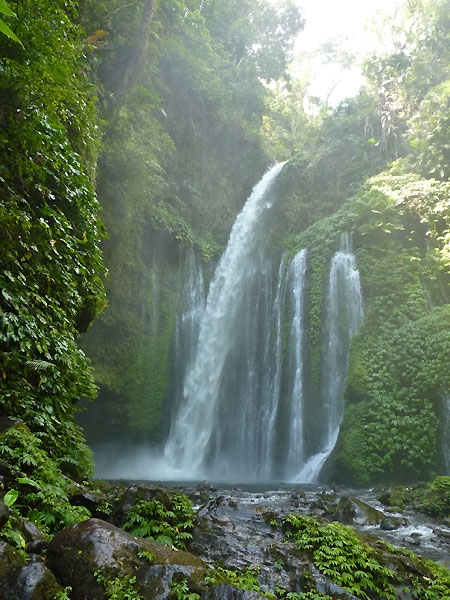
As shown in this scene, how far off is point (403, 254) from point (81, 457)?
12652mm

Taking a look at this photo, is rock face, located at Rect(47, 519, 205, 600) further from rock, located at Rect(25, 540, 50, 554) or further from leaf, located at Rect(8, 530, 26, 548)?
leaf, located at Rect(8, 530, 26, 548)

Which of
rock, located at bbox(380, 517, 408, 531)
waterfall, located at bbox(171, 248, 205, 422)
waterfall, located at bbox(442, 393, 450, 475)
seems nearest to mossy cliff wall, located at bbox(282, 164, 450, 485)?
waterfall, located at bbox(442, 393, 450, 475)

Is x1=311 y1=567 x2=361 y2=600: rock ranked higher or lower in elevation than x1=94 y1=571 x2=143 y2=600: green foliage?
lower

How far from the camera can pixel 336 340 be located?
13.8m

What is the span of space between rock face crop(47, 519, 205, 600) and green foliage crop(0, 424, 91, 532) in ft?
1.07

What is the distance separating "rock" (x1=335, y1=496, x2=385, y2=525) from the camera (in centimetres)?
623

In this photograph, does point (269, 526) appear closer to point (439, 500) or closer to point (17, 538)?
point (17, 538)

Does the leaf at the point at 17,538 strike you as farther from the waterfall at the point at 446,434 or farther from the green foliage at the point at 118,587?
the waterfall at the point at 446,434

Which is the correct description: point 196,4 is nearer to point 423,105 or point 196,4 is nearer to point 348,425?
point 423,105

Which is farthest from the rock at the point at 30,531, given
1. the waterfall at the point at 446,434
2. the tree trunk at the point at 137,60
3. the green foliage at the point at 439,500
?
the tree trunk at the point at 137,60

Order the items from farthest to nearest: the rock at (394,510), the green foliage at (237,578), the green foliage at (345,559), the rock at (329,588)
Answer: the rock at (394,510) < the green foliage at (345,559) < the rock at (329,588) < the green foliage at (237,578)

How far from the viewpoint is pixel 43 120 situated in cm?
510

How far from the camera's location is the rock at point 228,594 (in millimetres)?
2371

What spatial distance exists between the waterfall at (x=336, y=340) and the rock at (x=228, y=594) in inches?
385
